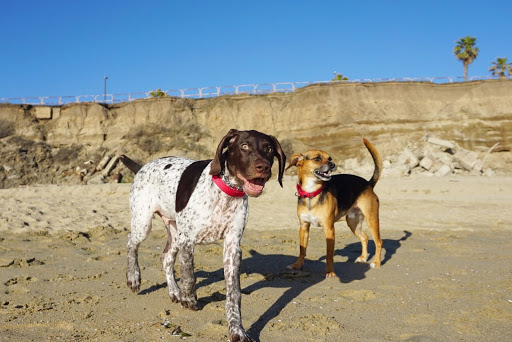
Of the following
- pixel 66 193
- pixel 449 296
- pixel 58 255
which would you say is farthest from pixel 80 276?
pixel 66 193

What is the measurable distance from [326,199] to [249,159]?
3.01m

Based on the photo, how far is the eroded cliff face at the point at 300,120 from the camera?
33.5 metres

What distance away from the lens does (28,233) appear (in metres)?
9.84

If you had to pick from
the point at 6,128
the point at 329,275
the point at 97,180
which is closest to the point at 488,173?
the point at 329,275

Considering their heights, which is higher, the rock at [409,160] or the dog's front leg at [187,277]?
the rock at [409,160]

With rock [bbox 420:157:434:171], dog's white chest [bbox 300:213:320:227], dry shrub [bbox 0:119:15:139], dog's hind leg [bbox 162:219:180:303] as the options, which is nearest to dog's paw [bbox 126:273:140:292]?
dog's hind leg [bbox 162:219:180:303]

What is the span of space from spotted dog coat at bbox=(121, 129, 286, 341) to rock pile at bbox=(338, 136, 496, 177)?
21.6 meters

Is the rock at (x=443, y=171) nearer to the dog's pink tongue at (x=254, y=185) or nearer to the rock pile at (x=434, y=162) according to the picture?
the rock pile at (x=434, y=162)

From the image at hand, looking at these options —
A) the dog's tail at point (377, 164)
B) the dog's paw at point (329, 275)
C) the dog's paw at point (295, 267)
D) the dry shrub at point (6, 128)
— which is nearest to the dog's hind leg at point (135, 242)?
the dog's paw at point (295, 267)

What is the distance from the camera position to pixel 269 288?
5.80m

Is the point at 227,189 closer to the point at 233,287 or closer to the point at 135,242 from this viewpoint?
the point at 233,287

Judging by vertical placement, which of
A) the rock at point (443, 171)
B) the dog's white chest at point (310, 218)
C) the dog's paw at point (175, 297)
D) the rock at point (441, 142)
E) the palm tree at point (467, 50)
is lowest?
the dog's paw at point (175, 297)

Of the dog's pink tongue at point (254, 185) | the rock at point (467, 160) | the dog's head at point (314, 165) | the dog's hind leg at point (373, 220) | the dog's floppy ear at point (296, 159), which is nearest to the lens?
the dog's pink tongue at point (254, 185)

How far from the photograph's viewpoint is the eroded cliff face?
3350 centimetres
